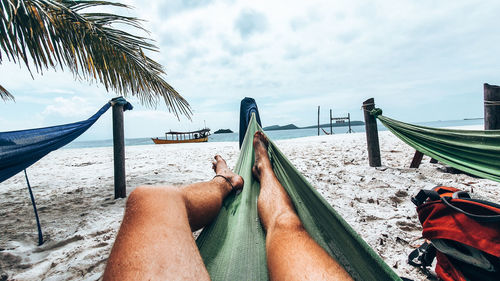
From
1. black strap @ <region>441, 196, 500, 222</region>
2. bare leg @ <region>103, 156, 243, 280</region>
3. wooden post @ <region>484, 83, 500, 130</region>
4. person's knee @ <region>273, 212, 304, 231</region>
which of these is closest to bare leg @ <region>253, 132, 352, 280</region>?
person's knee @ <region>273, 212, 304, 231</region>

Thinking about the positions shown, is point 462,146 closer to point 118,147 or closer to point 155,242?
point 155,242

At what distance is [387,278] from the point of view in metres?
0.48

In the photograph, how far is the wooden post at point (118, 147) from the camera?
1929mm

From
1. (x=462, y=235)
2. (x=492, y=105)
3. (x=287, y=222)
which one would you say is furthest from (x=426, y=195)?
(x=492, y=105)

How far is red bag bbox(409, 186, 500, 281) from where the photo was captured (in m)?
0.67

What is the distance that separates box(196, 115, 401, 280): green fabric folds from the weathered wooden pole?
1420 mm

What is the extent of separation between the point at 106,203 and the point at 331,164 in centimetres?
278

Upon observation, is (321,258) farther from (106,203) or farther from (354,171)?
(354,171)

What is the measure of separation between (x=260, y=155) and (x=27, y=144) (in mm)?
1506

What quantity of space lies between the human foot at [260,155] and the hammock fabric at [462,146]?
139 cm

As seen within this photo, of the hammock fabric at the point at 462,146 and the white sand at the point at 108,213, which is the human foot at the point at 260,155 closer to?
the white sand at the point at 108,213

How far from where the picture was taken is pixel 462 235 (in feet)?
2.37

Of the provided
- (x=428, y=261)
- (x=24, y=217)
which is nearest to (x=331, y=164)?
(x=428, y=261)

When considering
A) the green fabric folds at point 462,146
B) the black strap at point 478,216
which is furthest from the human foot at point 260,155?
the green fabric folds at point 462,146
